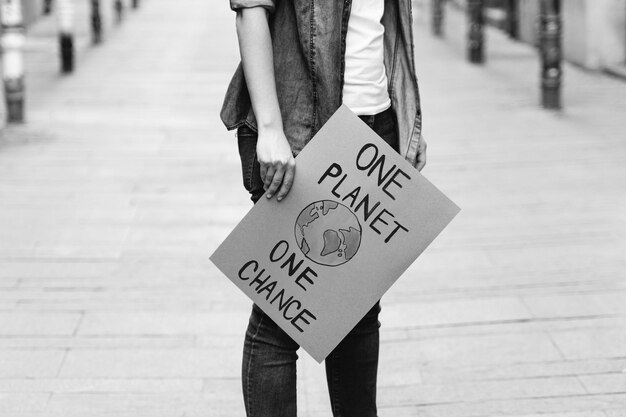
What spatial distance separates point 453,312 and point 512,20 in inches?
491

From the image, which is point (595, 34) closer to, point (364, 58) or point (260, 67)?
point (364, 58)

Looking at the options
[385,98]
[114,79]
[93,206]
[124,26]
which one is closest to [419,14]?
[124,26]

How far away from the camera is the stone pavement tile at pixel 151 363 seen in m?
3.65

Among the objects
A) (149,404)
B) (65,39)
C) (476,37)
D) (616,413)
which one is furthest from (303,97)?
(476,37)

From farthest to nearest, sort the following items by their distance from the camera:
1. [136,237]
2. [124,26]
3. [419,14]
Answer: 1. [419,14]
2. [124,26]
3. [136,237]

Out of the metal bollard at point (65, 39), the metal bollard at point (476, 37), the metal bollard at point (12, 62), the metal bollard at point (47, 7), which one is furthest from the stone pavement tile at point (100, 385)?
the metal bollard at point (47, 7)

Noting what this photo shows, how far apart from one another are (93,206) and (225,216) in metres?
0.76

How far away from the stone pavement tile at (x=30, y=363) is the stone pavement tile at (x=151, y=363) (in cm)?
4

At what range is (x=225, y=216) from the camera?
5871 millimetres

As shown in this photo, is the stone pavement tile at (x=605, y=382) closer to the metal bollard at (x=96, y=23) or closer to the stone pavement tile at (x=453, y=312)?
the stone pavement tile at (x=453, y=312)

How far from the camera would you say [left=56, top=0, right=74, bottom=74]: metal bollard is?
39.4ft

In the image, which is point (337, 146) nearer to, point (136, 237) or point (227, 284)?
point (227, 284)

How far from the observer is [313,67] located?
2340 millimetres

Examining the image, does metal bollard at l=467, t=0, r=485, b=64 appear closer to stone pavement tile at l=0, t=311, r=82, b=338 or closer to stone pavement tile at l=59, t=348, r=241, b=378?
stone pavement tile at l=0, t=311, r=82, b=338
